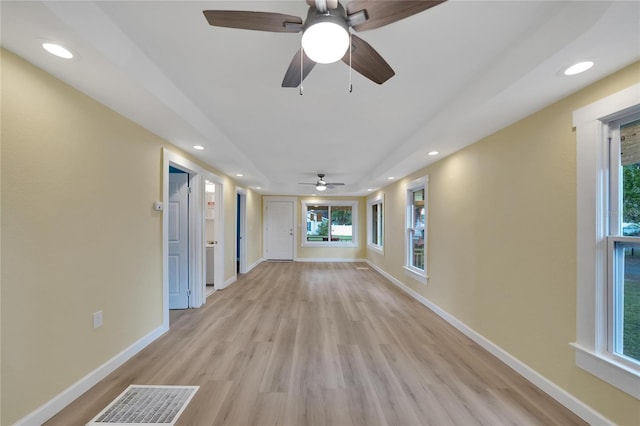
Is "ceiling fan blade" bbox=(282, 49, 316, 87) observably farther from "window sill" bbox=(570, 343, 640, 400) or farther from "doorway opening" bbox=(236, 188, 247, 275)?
"doorway opening" bbox=(236, 188, 247, 275)

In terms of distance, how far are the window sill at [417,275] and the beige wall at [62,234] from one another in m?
3.88

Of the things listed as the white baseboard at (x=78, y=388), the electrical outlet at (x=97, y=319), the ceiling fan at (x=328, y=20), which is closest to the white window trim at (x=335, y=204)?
the white baseboard at (x=78, y=388)

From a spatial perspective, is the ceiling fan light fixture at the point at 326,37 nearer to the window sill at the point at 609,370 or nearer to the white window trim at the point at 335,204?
the window sill at the point at 609,370

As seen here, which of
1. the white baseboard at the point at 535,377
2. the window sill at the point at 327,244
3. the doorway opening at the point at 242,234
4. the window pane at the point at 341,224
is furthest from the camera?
the window pane at the point at 341,224

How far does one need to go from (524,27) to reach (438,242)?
9.31ft

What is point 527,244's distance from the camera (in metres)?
2.19

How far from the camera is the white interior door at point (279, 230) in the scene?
8750 millimetres

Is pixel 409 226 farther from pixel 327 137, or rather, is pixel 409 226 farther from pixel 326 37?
pixel 326 37

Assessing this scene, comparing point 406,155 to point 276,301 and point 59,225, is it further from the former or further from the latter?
point 59,225

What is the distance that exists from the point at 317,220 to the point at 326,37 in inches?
312

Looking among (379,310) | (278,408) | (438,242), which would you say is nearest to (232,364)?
(278,408)

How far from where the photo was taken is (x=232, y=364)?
7.75ft

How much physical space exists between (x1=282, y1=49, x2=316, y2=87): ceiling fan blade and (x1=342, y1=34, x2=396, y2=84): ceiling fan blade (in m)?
0.23

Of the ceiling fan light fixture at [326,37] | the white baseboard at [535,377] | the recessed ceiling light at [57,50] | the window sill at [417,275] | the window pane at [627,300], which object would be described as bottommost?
the white baseboard at [535,377]
